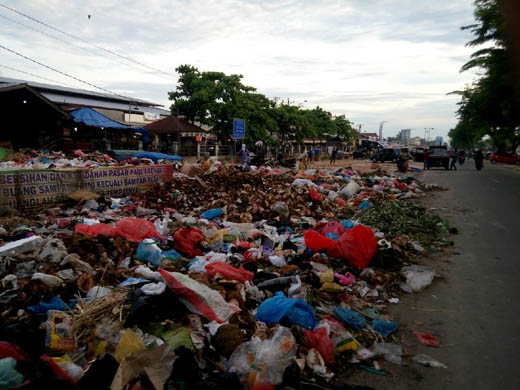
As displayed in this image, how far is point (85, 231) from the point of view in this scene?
5184mm

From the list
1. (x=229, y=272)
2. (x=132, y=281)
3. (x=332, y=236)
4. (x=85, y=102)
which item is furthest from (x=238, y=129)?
(x=85, y=102)

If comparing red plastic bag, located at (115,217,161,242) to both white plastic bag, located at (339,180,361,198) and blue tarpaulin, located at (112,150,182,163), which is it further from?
blue tarpaulin, located at (112,150,182,163)

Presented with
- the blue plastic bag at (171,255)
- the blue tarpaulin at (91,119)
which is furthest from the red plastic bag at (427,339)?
the blue tarpaulin at (91,119)

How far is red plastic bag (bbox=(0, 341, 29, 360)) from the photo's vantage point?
7.84ft

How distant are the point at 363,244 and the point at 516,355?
208cm

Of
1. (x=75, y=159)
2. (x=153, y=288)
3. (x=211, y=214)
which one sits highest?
(x=75, y=159)

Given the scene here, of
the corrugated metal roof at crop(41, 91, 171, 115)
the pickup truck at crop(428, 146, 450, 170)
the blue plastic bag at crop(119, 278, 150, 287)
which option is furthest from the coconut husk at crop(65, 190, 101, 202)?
the corrugated metal roof at crop(41, 91, 171, 115)

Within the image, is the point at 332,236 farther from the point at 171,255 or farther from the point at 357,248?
the point at 171,255

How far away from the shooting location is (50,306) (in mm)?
3127

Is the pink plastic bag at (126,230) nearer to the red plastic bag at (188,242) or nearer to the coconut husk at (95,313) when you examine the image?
the red plastic bag at (188,242)

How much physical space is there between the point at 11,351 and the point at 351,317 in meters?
2.69

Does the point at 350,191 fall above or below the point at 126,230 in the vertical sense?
below

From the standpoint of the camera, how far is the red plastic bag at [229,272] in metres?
3.88

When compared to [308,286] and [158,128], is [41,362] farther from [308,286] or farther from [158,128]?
[158,128]
